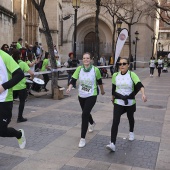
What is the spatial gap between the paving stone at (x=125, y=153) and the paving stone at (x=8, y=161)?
1021 mm

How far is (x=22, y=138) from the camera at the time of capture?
17.1ft

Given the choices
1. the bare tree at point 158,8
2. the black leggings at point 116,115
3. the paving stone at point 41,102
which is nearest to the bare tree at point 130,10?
the bare tree at point 158,8

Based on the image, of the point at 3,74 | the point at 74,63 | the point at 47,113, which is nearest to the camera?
the point at 3,74

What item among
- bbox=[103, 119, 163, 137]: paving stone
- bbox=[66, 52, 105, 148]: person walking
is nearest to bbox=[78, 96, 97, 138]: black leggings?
bbox=[66, 52, 105, 148]: person walking

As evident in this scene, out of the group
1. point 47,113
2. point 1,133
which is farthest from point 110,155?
point 47,113

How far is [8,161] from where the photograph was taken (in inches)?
198

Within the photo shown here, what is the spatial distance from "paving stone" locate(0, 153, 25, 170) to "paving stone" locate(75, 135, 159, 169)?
40.2 inches

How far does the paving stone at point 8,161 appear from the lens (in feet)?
15.7

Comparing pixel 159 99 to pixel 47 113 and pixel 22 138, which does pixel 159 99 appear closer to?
pixel 47 113

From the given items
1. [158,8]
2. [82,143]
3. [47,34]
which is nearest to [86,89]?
[82,143]

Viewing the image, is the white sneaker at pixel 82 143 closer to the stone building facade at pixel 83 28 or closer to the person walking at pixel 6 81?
the person walking at pixel 6 81

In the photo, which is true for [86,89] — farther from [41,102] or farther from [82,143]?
[41,102]

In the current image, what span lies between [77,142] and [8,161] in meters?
1.59

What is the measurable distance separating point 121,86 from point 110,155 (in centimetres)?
129
